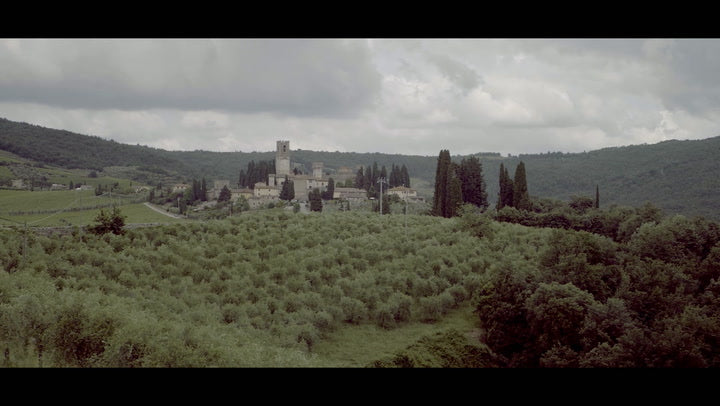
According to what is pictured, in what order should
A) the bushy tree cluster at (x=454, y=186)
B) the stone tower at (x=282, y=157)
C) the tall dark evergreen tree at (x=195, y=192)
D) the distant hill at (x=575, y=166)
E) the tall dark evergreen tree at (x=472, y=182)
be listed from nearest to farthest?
the bushy tree cluster at (x=454, y=186), the tall dark evergreen tree at (x=472, y=182), the tall dark evergreen tree at (x=195, y=192), the distant hill at (x=575, y=166), the stone tower at (x=282, y=157)

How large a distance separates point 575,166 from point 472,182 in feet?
127

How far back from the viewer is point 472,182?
3850 cm

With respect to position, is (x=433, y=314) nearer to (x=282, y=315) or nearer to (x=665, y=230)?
(x=282, y=315)

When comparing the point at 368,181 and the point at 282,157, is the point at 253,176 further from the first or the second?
the point at 282,157

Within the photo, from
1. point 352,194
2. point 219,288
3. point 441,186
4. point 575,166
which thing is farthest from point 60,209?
point 575,166

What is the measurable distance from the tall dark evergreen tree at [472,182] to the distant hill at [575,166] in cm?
1244

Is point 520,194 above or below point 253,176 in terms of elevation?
below

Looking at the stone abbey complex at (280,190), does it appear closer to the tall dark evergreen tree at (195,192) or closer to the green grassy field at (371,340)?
the tall dark evergreen tree at (195,192)

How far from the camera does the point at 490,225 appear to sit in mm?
24031

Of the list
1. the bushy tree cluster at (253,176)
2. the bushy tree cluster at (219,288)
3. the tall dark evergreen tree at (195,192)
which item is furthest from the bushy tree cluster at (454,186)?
the bushy tree cluster at (253,176)

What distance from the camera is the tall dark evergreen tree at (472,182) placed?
125 feet

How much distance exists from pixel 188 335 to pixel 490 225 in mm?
17531
